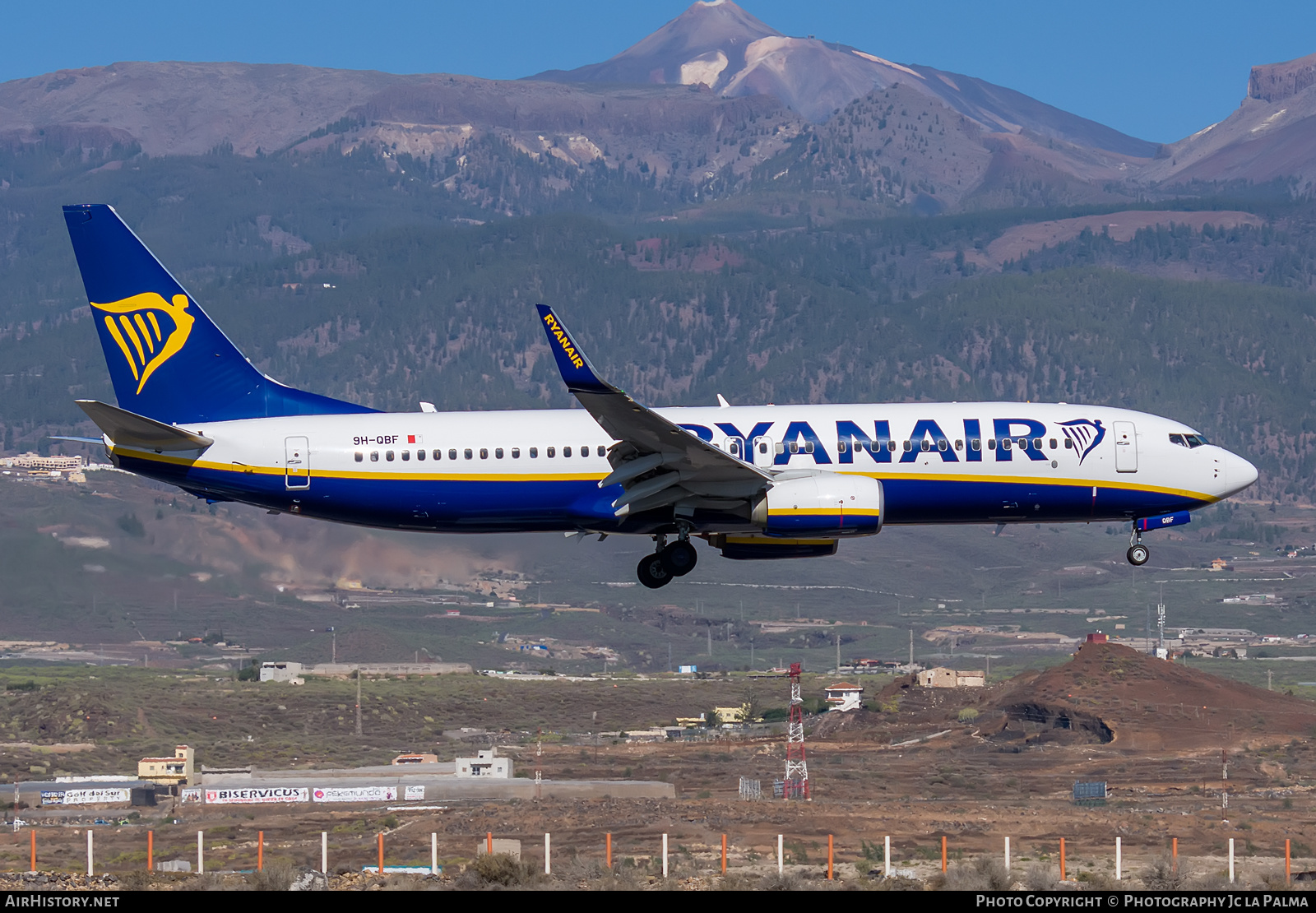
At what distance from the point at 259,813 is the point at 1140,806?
40.7 m

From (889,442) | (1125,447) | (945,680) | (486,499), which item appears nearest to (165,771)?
(486,499)

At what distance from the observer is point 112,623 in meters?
181

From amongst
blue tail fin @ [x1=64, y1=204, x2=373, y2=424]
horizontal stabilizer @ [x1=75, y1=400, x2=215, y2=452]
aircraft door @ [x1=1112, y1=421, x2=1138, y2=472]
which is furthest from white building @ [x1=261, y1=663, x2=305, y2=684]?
aircraft door @ [x1=1112, y1=421, x2=1138, y2=472]

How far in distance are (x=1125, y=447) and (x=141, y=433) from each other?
99.3 ft

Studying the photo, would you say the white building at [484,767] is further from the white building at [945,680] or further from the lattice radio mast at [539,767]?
the white building at [945,680]

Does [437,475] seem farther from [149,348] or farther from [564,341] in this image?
[149,348]

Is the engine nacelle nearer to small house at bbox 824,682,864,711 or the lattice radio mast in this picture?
the lattice radio mast

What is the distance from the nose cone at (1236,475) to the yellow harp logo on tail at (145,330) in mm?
33544

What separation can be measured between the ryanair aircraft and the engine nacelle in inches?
2.1

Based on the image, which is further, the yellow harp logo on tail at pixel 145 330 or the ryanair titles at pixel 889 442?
the yellow harp logo on tail at pixel 145 330

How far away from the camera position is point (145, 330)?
187 ft

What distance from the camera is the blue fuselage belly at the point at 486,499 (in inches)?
2135

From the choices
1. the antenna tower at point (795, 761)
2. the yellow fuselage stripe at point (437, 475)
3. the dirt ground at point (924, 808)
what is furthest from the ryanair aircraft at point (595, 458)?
the antenna tower at point (795, 761)

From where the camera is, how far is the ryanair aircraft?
5331 cm
